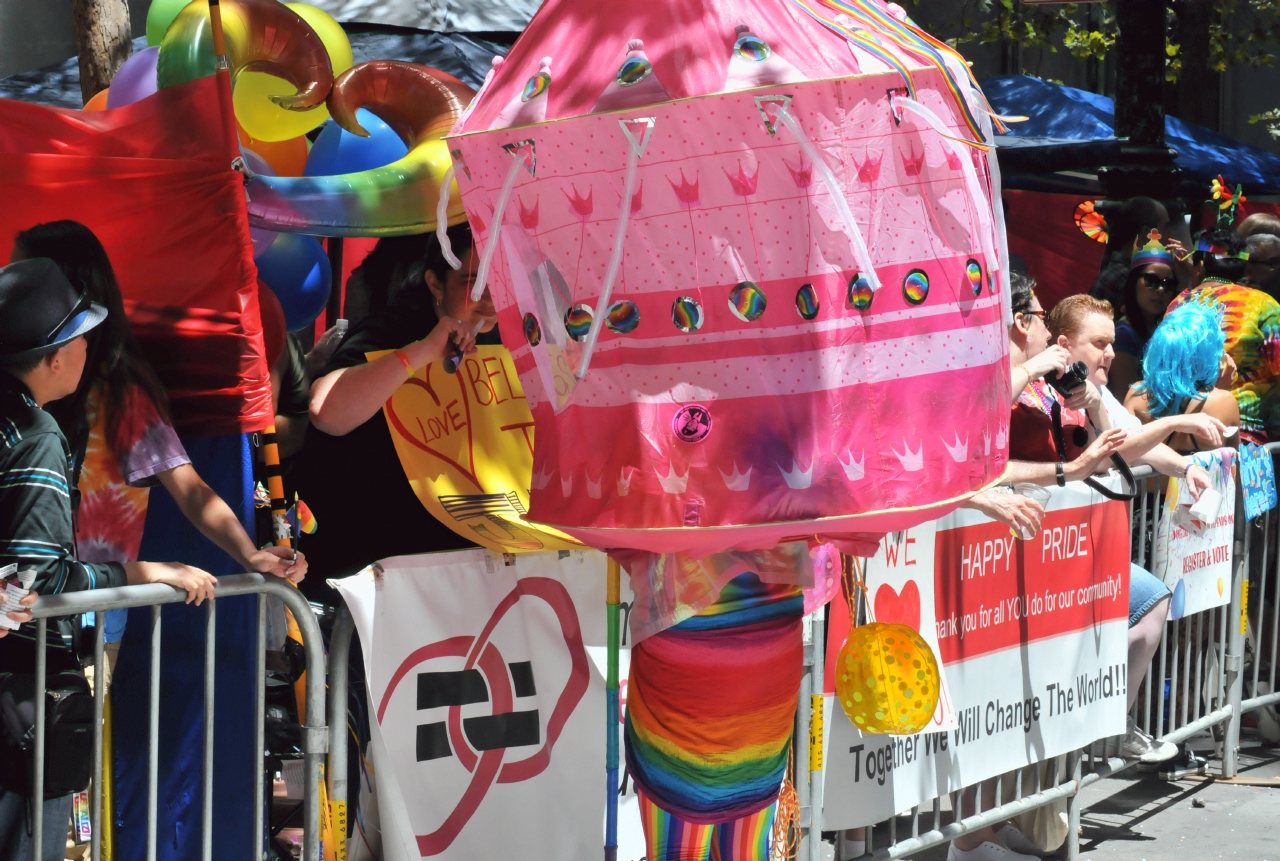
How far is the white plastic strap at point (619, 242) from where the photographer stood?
3.06m

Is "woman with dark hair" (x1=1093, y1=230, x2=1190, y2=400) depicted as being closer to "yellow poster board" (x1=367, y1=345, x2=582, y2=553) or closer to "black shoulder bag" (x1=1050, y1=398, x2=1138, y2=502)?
"black shoulder bag" (x1=1050, y1=398, x2=1138, y2=502)

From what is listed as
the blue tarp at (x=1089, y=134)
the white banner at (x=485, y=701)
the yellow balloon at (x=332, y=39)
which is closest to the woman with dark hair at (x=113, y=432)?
the white banner at (x=485, y=701)

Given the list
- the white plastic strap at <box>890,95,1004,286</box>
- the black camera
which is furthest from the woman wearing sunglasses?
the white plastic strap at <box>890,95,1004,286</box>

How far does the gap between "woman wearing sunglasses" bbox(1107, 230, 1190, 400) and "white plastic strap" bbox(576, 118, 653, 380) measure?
14.3 ft

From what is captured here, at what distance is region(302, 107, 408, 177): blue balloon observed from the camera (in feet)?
16.6

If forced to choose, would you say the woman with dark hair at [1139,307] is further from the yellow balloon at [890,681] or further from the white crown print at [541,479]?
the white crown print at [541,479]

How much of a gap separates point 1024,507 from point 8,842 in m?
2.86

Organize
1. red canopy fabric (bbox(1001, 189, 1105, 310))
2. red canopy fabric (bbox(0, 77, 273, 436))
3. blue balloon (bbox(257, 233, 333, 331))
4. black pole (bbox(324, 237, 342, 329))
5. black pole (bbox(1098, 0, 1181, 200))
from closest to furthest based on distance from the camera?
red canopy fabric (bbox(0, 77, 273, 436)), blue balloon (bbox(257, 233, 333, 331)), black pole (bbox(324, 237, 342, 329)), black pole (bbox(1098, 0, 1181, 200)), red canopy fabric (bbox(1001, 189, 1105, 310))

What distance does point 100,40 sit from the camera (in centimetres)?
623

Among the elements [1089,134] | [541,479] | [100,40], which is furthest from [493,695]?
[1089,134]

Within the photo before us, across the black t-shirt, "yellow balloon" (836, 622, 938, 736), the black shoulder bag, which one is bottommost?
"yellow balloon" (836, 622, 938, 736)

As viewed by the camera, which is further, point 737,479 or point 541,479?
→ point 541,479

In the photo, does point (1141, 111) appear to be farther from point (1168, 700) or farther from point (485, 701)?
point (485, 701)

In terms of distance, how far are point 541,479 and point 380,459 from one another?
34.6 inches
